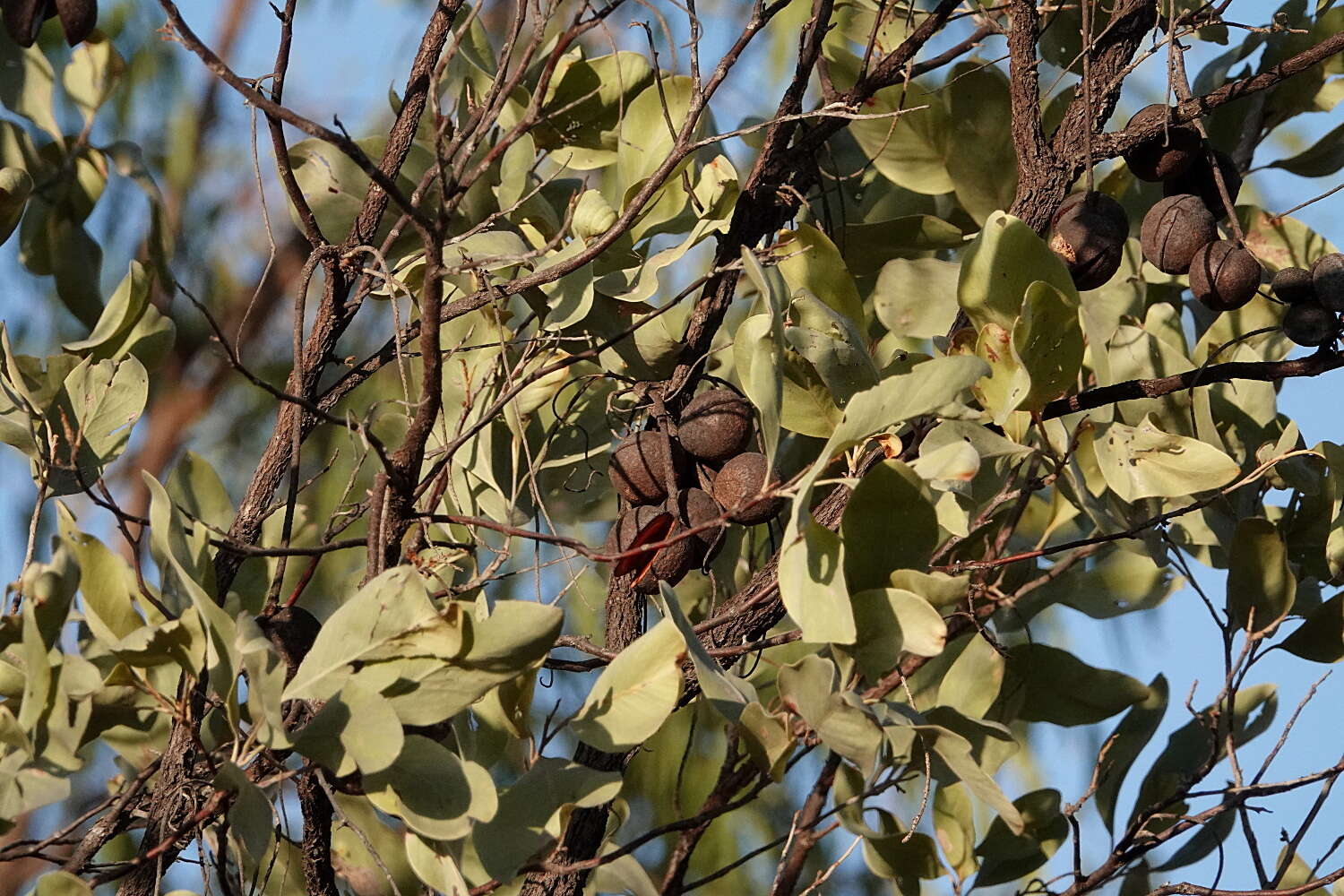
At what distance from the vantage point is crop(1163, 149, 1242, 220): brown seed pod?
848 millimetres

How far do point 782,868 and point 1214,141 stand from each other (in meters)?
0.60

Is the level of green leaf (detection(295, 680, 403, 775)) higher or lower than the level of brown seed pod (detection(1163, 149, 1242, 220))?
lower

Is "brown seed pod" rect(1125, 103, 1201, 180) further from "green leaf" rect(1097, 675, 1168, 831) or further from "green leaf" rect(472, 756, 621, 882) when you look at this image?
"green leaf" rect(472, 756, 621, 882)

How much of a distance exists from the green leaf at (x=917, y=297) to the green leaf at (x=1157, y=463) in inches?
6.4

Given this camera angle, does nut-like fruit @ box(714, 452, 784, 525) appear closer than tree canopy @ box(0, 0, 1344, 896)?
No

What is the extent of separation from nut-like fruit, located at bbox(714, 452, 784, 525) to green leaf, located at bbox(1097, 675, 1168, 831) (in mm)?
396

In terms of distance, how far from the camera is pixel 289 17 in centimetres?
81

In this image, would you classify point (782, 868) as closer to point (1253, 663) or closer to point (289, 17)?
point (1253, 663)

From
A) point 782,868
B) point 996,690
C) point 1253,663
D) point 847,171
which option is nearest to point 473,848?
point 782,868

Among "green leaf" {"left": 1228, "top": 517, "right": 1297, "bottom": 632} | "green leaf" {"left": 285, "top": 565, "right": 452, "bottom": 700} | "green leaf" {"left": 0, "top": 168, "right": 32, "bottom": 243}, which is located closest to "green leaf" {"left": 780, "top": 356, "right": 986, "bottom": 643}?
"green leaf" {"left": 285, "top": 565, "right": 452, "bottom": 700}

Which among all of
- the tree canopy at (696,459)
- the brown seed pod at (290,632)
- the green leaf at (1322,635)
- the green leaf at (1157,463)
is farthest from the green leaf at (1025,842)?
the brown seed pod at (290,632)

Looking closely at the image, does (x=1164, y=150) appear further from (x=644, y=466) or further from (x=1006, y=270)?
(x=644, y=466)

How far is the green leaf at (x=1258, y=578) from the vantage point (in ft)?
2.79

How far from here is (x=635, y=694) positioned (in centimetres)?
64
